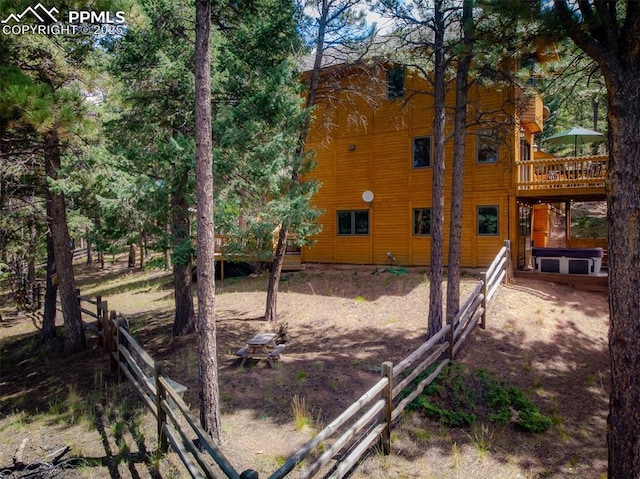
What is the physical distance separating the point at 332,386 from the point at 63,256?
8.46m

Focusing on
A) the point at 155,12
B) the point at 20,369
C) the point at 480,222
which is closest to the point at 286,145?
the point at 155,12

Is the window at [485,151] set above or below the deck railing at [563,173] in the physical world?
above

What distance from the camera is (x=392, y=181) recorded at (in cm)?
1683

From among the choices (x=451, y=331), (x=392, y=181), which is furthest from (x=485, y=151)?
(x=451, y=331)

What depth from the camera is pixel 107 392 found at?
322 inches

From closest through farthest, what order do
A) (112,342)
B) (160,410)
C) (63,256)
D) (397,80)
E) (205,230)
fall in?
(205,230)
(160,410)
(112,342)
(63,256)
(397,80)

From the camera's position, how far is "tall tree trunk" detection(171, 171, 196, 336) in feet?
29.8

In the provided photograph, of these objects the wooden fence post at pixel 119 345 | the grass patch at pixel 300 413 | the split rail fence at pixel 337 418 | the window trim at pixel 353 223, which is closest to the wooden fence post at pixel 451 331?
the split rail fence at pixel 337 418

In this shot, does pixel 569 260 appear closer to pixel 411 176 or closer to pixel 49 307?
pixel 411 176

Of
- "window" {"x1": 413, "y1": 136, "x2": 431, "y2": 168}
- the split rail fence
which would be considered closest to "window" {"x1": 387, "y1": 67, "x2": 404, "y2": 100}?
"window" {"x1": 413, "y1": 136, "x2": 431, "y2": 168}

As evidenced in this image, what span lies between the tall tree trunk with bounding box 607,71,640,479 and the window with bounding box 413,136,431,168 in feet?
38.0

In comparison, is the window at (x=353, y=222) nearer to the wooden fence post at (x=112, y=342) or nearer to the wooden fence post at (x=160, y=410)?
the wooden fence post at (x=112, y=342)

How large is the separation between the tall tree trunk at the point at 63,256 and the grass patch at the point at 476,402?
10038 millimetres

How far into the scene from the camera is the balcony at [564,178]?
13336mm
